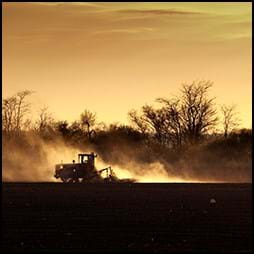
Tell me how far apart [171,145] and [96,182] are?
44824 mm

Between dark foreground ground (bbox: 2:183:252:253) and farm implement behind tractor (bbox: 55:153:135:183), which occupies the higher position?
farm implement behind tractor (bbox: 55:153:135:183)

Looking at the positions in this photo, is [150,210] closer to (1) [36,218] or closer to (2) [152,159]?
(1) [36,218]

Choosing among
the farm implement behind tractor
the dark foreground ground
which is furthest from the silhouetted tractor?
the dark foreground ground

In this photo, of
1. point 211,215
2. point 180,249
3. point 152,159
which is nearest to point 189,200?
point 211,215

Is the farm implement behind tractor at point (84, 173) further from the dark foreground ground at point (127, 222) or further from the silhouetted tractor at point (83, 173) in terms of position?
the dark foreground ground at point (127, 222)

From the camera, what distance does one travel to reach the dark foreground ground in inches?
1201

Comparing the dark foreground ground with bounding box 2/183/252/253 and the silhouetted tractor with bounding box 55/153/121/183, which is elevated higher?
the silhouetted tractor with bounding box 55/153/121/183

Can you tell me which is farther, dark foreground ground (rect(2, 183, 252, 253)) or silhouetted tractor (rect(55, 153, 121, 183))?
silhouetted tractor (rect(55, 153, 121, 183))

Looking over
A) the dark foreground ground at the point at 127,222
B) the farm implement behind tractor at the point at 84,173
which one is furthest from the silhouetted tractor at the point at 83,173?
the dark foreground ground at the point at 127,222

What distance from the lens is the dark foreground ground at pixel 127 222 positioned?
30516mm

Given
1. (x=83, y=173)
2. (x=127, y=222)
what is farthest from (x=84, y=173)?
(x=127, y=222)

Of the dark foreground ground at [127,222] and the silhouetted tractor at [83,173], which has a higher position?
the silhouetted tractor at [83,173]

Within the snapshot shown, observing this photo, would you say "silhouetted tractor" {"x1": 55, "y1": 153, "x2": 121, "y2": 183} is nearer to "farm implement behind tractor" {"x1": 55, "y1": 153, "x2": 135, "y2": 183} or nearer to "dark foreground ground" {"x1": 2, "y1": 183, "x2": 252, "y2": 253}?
"farm implement behind tractor" {"x1": 55, "y1": 153, "x2": 135, "y2": 183}

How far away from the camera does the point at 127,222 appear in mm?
37094
